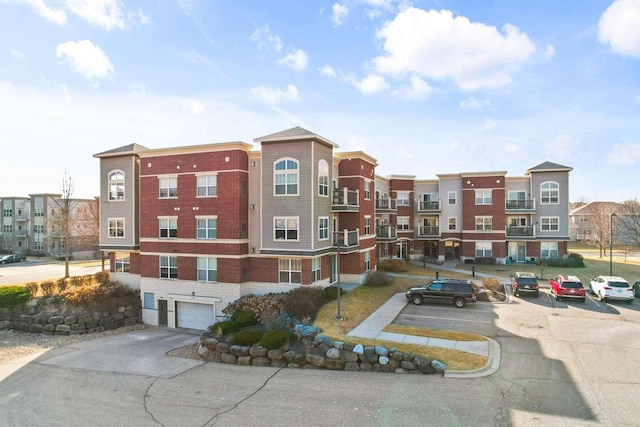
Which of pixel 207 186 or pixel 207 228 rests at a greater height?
pixel 207 186

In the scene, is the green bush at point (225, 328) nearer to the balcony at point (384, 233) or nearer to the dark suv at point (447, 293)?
the dark suv at point (447, 293)

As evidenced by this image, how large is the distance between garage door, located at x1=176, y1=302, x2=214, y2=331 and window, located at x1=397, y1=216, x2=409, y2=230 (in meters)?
25.5

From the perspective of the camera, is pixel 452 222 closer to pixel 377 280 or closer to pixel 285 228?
pixel 377 280

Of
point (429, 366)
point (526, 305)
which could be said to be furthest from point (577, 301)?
point (429, 366)

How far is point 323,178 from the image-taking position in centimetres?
2680

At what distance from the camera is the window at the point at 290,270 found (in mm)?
26031

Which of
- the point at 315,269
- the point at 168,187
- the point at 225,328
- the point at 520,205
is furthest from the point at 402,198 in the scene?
the point at 225,328

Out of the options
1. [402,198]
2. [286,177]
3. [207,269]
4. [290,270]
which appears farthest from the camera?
[402,198]

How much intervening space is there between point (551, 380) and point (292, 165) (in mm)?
17474

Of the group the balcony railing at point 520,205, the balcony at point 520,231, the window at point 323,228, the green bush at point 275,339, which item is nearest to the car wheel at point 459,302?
the window at point 323,228

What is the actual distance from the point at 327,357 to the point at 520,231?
33.2 m

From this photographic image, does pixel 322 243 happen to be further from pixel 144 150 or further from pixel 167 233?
pixel 144 150

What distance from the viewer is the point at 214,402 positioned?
13641 millimetres

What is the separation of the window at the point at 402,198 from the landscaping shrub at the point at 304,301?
77.5ft
